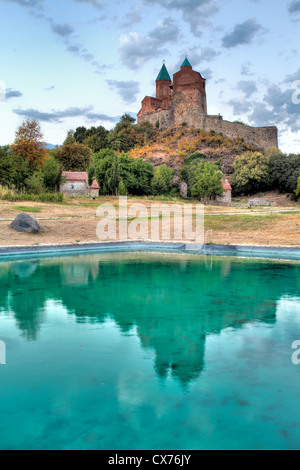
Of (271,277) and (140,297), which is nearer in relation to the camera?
(140,297)

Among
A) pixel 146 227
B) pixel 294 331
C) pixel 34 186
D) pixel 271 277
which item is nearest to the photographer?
pixel 294 331

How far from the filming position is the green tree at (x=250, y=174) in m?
52.6

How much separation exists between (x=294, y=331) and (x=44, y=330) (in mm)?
3455

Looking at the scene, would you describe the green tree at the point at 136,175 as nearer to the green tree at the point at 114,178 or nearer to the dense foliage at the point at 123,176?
the dense foliage at the point at 123,176

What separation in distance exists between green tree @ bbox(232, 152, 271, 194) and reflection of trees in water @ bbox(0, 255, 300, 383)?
4235 centimetres

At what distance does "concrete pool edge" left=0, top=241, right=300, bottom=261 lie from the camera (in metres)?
12.6

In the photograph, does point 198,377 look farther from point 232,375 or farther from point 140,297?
point 140,297

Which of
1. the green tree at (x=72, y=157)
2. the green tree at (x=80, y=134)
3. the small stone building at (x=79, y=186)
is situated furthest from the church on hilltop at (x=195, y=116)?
the small stone building at (x=79, y=186)

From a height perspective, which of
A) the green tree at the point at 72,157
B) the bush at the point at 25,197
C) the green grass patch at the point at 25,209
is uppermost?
the green tree at the point at 72,157

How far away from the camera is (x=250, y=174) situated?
172 ft

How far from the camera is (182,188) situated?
5272cm

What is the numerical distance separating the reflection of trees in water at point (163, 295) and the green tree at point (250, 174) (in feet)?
139
